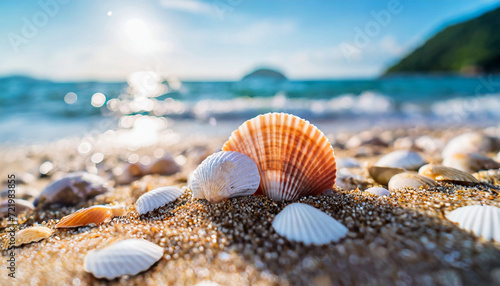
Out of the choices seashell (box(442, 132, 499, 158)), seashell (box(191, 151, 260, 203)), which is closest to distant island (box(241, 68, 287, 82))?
seashell (box(442, 132, 499, 158))

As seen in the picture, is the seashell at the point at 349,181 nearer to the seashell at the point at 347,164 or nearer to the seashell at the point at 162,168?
the seashell at the point at 347,164

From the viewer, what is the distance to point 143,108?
13234 millimetres

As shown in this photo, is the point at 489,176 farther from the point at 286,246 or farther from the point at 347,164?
the point at 286,246

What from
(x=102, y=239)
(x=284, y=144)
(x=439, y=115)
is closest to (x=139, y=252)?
(x=102, y=239)

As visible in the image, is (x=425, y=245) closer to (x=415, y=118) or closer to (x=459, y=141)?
(x=459, y=141)

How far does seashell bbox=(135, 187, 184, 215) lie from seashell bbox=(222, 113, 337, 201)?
28.4 inches

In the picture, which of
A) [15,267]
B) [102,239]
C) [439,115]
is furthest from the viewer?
[439,115]

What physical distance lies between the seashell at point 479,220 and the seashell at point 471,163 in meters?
1.43

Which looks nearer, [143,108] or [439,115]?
[439,115]

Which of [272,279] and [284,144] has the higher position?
[284,144]

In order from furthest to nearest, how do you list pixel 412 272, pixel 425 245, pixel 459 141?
pixel 459 141 < pixel 425 245 < pixel 412 272

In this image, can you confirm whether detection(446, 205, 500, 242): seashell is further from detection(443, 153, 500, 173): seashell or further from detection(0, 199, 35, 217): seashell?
detection(0, 199, 35, 217): seashell

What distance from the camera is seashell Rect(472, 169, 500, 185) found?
231cm

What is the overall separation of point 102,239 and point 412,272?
171cm
